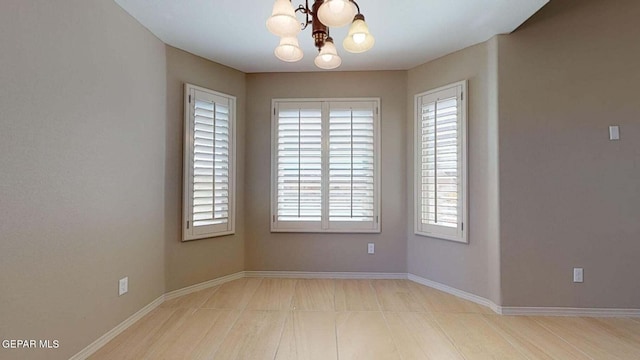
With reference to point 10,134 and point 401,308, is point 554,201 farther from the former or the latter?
point 10,134

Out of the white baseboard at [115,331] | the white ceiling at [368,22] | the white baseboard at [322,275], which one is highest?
the white ceiling at [368,22]

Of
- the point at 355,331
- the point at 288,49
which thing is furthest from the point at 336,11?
the point at 355,331

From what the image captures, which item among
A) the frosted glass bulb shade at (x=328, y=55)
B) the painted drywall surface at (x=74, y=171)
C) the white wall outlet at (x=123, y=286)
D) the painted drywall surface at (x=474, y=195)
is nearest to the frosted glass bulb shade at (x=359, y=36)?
the frosted glass bulb shade at (x=328, y=55)

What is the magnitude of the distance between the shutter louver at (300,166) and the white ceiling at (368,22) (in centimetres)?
71

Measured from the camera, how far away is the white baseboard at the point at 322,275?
4.05 m

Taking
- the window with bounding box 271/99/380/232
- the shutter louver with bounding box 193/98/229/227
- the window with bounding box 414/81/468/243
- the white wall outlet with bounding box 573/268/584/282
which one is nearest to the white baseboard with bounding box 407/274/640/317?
the white wall outlet with bounding box 573/268/584/282

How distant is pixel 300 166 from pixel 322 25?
7.67 ft

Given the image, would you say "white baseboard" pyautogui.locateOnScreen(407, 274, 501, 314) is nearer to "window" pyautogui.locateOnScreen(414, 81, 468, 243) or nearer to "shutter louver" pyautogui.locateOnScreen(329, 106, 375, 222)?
"window" pyautogui.locateOnScreen(414, 81, 468, 243)

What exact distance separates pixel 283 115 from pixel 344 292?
2.27 meters

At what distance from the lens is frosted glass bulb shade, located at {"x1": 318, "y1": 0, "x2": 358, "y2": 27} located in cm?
149

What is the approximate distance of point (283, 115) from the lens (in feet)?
13.4

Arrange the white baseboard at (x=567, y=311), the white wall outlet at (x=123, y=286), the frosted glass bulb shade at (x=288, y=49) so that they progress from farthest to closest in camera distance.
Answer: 1. the white baseboard at (x=567, y=311)
2. the white wall outlet at (x=123, y=286)
3. the frosted glass bulb shade at (x=288, y=49)

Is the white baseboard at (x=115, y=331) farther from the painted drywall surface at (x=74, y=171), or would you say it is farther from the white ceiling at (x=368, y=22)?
the white ceiling at (x=368, y=22)

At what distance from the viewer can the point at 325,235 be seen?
408 centimetres
